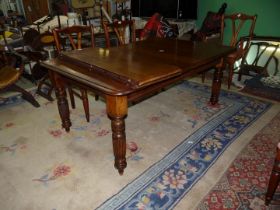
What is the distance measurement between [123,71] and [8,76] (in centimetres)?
180

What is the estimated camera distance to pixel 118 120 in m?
1.50

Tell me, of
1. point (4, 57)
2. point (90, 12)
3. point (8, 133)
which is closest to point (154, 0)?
point (90, 12)

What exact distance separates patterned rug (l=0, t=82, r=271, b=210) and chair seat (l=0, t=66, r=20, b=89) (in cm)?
37

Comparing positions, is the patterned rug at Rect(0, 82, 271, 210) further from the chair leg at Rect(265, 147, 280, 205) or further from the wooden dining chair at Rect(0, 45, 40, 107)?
the chair leg at Rect(265, 147, 280, 205)

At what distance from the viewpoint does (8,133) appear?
2312 mm

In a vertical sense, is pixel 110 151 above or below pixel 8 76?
below

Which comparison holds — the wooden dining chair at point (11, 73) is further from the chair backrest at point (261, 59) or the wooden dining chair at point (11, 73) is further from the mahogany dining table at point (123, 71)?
the chair backrest at point (261, 59)

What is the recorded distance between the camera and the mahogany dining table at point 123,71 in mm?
1435

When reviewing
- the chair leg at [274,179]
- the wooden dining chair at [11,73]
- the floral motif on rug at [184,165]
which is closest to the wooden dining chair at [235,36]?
the floral motif on rug at [184,165]

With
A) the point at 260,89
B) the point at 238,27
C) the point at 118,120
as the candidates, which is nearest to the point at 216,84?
the point at 238,27

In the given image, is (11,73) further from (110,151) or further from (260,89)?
(260,89)

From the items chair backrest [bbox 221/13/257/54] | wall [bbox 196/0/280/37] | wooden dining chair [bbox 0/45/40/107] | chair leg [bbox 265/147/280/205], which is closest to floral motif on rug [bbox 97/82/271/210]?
chair leg [bbox 265/147/280/205]

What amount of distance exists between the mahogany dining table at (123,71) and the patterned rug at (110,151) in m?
0.21

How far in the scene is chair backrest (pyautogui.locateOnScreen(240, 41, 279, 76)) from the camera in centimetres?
344
